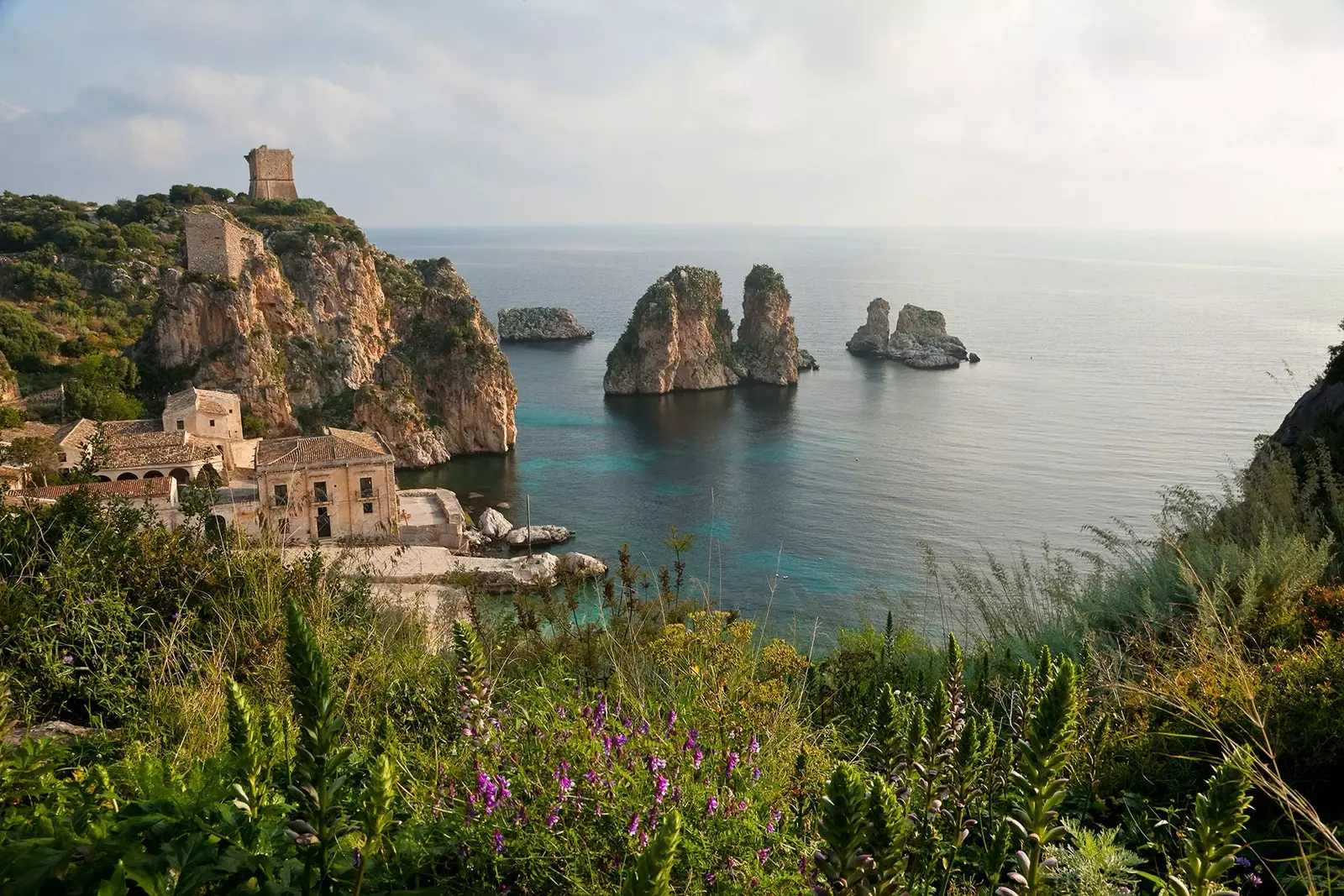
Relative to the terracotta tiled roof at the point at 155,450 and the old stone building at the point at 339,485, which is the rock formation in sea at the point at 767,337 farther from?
the terracotta tiled roof at the point at 155,450

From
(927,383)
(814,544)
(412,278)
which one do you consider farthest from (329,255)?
(927,383)

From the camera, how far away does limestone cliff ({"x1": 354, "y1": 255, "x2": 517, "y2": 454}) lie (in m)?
53.7

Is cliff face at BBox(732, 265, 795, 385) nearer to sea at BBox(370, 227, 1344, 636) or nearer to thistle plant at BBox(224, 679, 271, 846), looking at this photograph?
sea at BBox(370, 227, 1344, 636)

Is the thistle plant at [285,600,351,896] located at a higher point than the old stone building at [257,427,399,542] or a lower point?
higher

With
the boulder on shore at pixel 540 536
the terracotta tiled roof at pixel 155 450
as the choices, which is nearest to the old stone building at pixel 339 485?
the terracotta tiled roof at pixel 155 450

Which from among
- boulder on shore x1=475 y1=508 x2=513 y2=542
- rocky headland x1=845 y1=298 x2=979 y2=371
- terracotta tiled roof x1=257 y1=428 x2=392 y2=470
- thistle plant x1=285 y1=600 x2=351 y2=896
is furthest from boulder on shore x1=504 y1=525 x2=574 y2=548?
rocky headland x1=845 y1=298 x2=979 y2=371

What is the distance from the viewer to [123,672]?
15.5ft

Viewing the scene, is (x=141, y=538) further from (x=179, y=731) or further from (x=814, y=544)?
(x=814, y=544)

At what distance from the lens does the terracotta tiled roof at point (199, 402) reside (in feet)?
117

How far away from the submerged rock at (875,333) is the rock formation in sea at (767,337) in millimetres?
14948

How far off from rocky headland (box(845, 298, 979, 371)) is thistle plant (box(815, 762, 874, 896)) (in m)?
88.4

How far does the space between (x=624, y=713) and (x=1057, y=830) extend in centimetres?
216

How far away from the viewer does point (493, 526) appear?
37.5 metres

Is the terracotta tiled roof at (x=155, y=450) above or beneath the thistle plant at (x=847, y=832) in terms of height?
beneath
